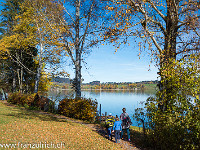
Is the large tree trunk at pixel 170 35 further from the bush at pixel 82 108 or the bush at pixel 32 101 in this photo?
the bush at pixel 32 101

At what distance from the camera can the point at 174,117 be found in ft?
20.9

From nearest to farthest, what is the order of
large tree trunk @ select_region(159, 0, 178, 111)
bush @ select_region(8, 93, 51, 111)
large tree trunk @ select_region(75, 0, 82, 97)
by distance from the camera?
large tree trunk @ select_region(159, 0, 178, 111) < large tree trunk @ select_region(75, 0, 82, 97) < bush @ select_region(8, 93, 51, 111)

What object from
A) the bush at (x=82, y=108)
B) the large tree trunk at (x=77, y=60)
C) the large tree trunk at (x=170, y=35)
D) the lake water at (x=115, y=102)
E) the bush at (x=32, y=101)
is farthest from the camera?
the bush at (x=32, y=101)

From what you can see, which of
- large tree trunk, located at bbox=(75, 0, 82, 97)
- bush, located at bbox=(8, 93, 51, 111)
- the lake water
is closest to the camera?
large tree trunk, located at bbox=(75, 0, 82, 97)

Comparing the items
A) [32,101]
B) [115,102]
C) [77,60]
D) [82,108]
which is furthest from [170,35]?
[115,102]

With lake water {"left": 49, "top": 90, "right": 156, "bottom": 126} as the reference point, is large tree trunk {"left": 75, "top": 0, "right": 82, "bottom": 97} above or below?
above

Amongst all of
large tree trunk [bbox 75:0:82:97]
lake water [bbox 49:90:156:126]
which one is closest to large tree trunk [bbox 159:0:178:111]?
lake water [bbox 49:90:156:126]

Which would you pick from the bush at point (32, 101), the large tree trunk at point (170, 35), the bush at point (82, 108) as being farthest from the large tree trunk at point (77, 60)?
the large tree trunk at point (170, 35)

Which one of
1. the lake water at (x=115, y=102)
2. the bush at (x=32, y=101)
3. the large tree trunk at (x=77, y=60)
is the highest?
the large tree trunk at (x=77, y=60)

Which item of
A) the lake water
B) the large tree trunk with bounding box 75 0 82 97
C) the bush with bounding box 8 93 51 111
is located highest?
the large tree trunk with bounding box 75 0 82 97

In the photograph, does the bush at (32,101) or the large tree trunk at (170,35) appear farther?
the bush at (32,101)

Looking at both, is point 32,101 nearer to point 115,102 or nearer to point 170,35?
point 170,35

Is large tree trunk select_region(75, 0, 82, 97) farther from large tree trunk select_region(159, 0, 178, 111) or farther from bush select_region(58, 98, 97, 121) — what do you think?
large tree trunk select_region(159, 0, 178, 111)

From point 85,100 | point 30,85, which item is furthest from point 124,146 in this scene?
point 30,85
